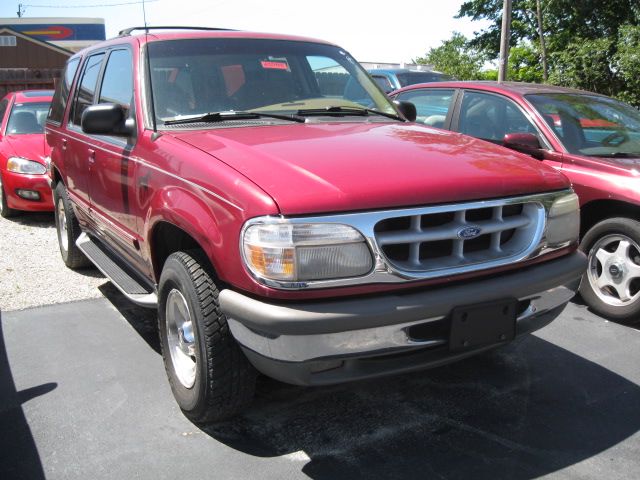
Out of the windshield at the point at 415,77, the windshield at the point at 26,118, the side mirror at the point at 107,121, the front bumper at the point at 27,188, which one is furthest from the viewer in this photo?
the windshield at the point at 415,77

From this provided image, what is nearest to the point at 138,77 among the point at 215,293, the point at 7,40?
the point at 215,293

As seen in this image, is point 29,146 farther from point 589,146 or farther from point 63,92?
point 589,146

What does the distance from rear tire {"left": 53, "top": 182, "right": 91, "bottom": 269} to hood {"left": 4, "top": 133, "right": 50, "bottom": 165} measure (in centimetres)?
205

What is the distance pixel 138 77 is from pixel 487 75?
2331 centimetres

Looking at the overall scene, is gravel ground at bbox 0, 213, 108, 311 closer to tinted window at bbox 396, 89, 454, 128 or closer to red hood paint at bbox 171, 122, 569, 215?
red hood paint at bbox 171, 122, 569, 215

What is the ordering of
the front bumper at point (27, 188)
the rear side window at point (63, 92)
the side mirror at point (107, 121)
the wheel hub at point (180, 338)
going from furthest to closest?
the front bumper at point (27, 188) < the rear side window at point (63, 92) < the side mirror at point (107, 121) < the wheel hub at point (180, 338)

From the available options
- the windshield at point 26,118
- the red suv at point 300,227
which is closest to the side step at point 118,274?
the red suv at point 300,227

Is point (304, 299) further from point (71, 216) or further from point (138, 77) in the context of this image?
point (71, 216)

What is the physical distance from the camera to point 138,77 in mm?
3516

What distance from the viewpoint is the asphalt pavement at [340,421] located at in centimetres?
271

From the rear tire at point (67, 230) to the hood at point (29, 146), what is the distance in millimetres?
2052

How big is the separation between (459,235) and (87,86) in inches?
133

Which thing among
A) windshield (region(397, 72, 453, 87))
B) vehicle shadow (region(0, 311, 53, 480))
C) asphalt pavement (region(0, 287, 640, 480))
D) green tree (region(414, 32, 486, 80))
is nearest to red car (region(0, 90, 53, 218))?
asphalt pavement (region(0, 287, 640, 480))

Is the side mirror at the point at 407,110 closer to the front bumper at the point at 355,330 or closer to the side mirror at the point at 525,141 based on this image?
the side mirror at the point at 525,141
